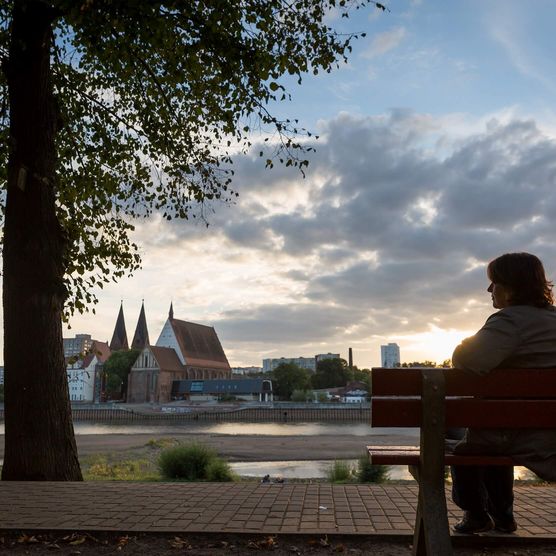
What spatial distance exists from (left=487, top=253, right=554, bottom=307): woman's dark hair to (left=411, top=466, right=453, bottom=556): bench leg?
112 cm

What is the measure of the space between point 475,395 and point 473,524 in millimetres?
1324

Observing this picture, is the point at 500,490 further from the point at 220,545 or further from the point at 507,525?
the point at 220,545

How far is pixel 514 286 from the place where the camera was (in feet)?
11.8

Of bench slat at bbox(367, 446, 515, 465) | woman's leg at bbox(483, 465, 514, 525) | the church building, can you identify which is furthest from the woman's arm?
the church building

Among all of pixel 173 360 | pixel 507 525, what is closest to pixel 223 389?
pixel 173 360

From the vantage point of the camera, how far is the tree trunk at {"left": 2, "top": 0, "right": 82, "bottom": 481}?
288 inches

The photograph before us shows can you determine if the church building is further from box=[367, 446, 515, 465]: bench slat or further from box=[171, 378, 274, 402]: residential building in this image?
box=[367, 446, 515, 465]: bench slat

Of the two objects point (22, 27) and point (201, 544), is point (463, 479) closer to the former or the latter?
point (201, 544)

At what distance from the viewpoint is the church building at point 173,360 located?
110m

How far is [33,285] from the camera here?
24.3ft

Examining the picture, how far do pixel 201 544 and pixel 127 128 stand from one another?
7.49m

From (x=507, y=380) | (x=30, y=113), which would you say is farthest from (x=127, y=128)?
Result: (x=507, y=380)

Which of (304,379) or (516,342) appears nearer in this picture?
(516,342)

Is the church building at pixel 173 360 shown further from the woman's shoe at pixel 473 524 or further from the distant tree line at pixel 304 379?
the woman's shoe at pixel 473 524
